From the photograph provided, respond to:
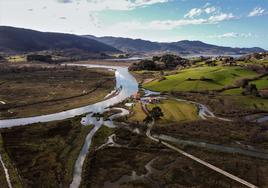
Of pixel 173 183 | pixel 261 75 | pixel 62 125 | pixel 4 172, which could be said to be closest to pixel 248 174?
pixel 173 183

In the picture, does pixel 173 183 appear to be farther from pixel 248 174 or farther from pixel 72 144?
pixel 72 144

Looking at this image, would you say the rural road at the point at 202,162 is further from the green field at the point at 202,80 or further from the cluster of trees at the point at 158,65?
the cluster of trees at the point at 158,65

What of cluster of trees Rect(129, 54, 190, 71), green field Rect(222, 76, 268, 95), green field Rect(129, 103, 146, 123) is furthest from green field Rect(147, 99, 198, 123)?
cluster of trees Rect(129, 54, 190, 71)

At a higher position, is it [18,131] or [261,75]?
[261,75]

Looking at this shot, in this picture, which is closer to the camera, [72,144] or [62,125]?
[72,144]

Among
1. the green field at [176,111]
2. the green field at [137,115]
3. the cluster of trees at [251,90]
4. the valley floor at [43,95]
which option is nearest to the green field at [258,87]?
the cluster of trees at [251,90]

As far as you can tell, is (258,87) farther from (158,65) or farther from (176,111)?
(158,65)

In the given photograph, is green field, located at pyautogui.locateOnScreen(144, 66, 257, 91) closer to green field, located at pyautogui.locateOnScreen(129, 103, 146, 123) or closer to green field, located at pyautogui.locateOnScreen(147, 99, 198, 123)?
green field, located at pyautogui.locateOnScreen(147, 99, 198, 123)
